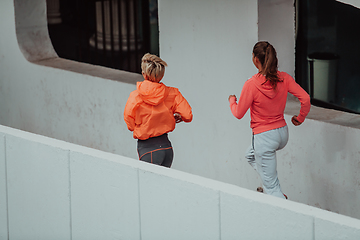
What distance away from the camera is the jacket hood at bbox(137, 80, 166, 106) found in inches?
165

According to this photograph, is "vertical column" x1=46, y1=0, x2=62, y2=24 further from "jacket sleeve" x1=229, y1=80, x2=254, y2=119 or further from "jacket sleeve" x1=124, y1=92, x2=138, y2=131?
"jacket sleeve" x1=229, y1=80, x2=254, y2=119

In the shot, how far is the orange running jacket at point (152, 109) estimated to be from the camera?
4.22 meters

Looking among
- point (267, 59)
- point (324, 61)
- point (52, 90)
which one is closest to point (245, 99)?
point (267, 59)

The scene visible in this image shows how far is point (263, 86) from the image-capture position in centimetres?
Result: 408

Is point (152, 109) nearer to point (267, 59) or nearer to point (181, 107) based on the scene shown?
point (181, 107)

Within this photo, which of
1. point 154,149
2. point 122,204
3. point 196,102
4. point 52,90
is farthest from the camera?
point 52,90

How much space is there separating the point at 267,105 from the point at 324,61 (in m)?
2.80

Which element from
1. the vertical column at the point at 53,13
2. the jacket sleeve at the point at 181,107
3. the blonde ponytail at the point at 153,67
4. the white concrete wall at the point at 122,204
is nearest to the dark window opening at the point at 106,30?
the vertical column at the point at 53,13

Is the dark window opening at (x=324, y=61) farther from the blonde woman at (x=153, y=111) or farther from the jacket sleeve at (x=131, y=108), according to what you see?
the jacket sleeve at (x=131, y=108)

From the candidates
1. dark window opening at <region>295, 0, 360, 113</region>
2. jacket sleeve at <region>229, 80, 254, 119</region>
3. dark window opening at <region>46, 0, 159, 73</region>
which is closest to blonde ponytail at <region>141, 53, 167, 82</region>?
jacket sleeve at <region>229, 80, 254, 119</region>

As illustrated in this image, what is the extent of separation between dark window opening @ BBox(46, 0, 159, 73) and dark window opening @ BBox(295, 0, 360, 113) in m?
3.27

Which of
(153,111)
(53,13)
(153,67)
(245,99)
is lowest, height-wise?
(153,111)

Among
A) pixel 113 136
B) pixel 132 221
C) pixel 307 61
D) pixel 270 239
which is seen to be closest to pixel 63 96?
pixel 113 136

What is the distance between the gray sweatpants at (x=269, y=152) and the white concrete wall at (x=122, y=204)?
4.27 feet
